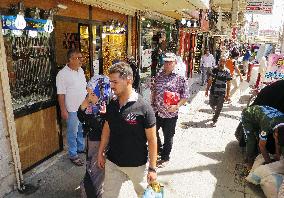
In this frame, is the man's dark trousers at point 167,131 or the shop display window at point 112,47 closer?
the man's dark trousers at point 167,131

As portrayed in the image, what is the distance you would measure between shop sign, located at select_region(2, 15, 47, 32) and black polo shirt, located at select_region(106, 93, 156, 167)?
78.4 inches

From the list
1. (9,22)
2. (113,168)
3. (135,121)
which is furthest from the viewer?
(9,22)

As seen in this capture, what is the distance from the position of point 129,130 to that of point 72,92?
2.10 m

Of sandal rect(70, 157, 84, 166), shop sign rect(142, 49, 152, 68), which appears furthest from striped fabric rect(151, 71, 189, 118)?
shop sign rect(142, 49, 152, 68)

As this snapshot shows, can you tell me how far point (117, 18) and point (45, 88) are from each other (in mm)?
3652

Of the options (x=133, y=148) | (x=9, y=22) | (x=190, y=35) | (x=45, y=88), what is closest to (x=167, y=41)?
(x=190, y=35)

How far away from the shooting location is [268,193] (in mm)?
4090

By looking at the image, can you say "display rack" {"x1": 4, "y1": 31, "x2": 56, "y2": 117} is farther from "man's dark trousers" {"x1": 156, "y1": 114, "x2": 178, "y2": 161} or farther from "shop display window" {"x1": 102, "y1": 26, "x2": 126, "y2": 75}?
"shop display window" {"x1": 102, "y1": 26, "x2": 126, "y2": 75}

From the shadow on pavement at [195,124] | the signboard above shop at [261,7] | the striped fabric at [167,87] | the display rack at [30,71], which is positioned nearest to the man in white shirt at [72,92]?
the display rack at [30,71]

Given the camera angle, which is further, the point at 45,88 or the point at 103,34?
the point at 103,34

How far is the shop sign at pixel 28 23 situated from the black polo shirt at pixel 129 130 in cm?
199

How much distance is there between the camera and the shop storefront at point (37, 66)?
4113mm

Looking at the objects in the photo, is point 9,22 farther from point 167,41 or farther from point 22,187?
point 167,41

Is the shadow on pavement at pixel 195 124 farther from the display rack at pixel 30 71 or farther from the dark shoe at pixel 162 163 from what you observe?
the display rack at pixel 30 71
